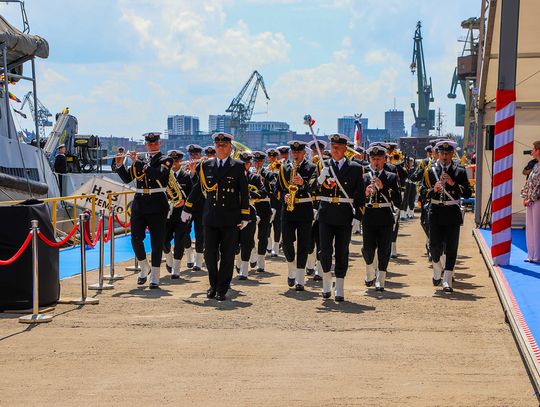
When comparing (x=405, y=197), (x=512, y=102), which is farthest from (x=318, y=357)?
(x=405, y=197)

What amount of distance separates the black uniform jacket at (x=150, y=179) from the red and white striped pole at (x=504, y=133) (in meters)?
4.74

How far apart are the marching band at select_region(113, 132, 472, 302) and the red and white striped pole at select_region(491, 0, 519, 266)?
0.89 metres

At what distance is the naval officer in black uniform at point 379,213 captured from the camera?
11.9 m

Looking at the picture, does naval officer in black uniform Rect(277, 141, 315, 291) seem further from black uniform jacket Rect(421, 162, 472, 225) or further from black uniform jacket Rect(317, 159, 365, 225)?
black uniform jacket Rect(421, 162, 472, 225)

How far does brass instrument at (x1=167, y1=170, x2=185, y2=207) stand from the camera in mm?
13516

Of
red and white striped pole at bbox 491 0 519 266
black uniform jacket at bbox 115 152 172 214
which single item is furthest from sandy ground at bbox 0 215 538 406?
red and white striped pole at bbox 491 0 519 266

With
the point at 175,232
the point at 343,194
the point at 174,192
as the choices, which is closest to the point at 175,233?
the point at 175,232

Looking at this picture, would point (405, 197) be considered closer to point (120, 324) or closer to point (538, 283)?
point (538, 283)

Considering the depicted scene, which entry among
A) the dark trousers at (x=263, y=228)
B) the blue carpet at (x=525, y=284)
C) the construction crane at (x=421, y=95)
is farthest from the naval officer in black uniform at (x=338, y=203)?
the construction crane at (x=421, y=95)

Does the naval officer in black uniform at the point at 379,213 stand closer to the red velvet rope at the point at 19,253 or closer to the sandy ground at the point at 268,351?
the sandy ground at the point at 268,351

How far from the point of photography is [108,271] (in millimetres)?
14258

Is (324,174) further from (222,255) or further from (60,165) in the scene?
(60,165)

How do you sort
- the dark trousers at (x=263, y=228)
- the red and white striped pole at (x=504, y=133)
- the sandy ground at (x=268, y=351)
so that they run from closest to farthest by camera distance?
the sandy ground at (x=268, y=351) → the red and white striped pole at (x=504, y=133) → the dark trousers at (x=263, y=228)

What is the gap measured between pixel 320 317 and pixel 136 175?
12.5 ft
